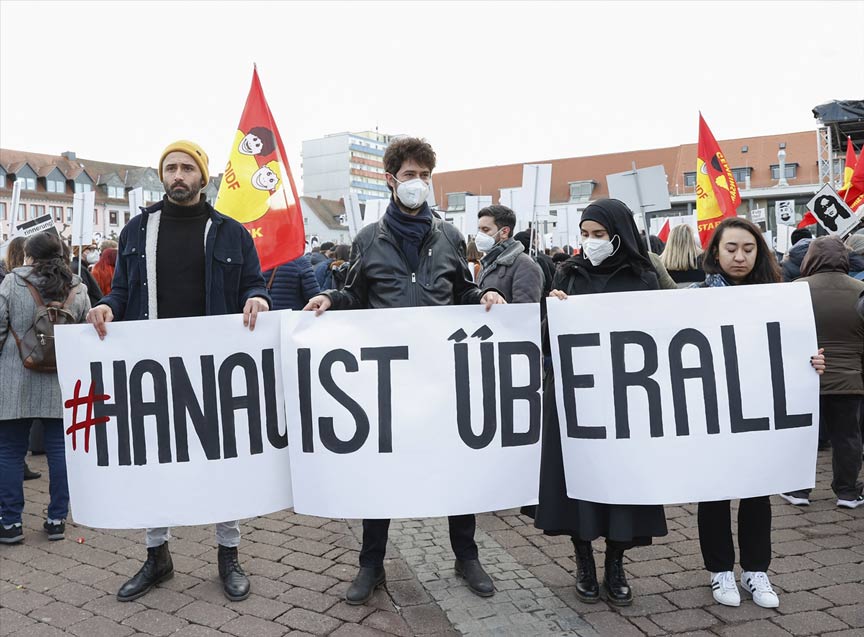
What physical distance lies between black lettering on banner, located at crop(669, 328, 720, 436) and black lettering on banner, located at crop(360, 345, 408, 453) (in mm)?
1272

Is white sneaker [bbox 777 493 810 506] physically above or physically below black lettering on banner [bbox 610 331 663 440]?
below

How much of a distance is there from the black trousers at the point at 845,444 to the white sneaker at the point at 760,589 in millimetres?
1899

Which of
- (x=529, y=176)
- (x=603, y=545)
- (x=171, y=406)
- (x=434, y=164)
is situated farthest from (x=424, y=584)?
(x=529, y=176)

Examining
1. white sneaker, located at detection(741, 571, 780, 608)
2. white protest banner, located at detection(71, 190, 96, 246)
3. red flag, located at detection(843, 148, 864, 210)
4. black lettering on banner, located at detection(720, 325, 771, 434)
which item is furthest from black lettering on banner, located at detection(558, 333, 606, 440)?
white protest banner, located at detection(71, 190, 96, 246)

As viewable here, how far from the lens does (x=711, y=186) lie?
37.7ft

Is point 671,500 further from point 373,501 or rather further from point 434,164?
point 434,164

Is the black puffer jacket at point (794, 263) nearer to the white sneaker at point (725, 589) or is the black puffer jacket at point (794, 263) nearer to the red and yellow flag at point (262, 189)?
the white sneaker at point (725, 589)

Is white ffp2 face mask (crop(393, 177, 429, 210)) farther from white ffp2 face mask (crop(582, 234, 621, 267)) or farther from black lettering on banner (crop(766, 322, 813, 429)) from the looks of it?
black lettering on banner (crop(766, 322, 813, 429))

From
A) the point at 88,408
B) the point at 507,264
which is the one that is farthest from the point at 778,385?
the point at 88,408

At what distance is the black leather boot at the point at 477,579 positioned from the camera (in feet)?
12.9

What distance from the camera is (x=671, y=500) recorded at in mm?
3615

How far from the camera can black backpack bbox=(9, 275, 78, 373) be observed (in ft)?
16.9

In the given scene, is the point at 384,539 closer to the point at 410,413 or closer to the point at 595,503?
the point at 410,413

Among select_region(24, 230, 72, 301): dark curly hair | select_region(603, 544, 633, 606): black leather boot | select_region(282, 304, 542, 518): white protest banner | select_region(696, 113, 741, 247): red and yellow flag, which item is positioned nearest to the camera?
select_region(282, 304, 542, 518): white protest banner
